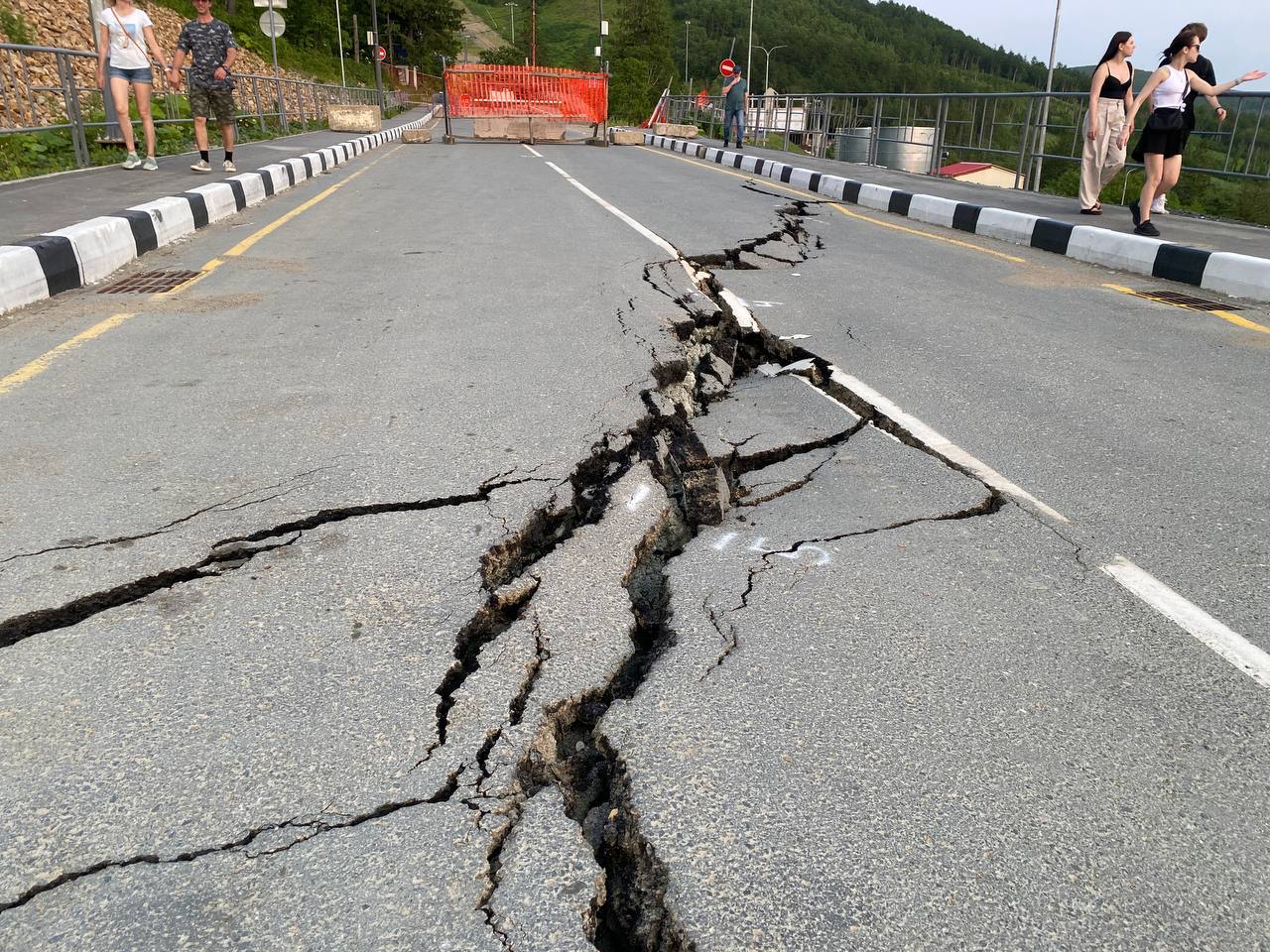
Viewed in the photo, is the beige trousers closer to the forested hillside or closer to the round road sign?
the round road sign

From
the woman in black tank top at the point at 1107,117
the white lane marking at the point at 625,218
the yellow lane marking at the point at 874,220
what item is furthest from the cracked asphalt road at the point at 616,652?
the woman in black tank top at the point at 1107,117

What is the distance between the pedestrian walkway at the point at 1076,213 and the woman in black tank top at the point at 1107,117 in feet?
1.49

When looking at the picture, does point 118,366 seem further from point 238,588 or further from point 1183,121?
point 1183,121

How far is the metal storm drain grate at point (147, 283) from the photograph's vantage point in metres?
5.88

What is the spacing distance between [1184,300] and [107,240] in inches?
308

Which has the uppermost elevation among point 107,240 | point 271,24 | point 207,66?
point 271,24

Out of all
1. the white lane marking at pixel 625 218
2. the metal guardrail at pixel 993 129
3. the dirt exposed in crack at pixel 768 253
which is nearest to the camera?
the dirt exposed in crack at pixel 768 253

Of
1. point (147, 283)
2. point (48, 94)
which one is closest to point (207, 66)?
point (48, 94)

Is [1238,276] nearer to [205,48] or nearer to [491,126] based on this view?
[205,48]

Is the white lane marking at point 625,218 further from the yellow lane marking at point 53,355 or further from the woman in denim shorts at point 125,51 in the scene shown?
the woman in denim shorts at point 125,51

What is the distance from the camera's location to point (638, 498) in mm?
3043

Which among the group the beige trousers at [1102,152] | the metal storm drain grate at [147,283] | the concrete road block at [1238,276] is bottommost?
the metal storm drain grate at [147,283]

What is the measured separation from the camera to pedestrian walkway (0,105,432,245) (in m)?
7.14

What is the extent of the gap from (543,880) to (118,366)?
3.78 m
